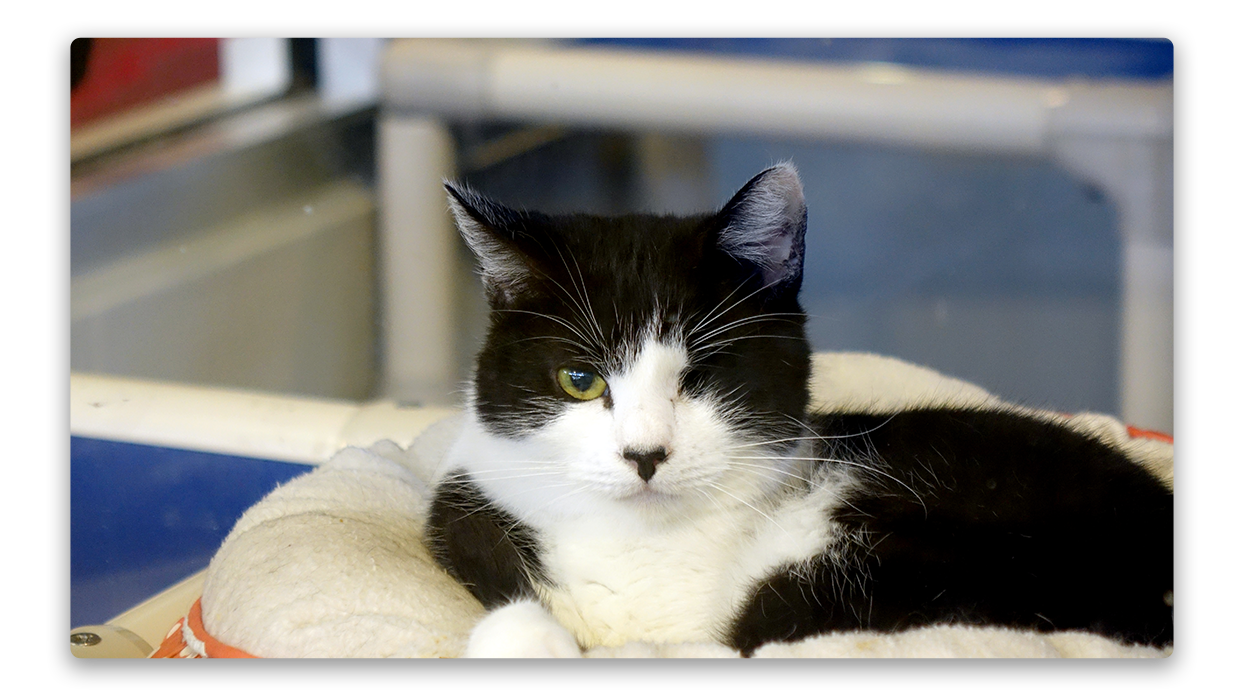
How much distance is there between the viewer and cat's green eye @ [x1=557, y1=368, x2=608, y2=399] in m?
0.88

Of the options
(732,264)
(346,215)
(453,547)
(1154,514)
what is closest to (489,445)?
(453,547)

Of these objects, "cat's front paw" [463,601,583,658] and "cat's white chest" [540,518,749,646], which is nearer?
"cat's front paw" [463,601,583,658]

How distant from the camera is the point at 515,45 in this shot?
1.82 metres

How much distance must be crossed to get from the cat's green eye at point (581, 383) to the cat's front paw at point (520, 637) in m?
0.19

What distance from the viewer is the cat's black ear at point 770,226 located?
0.88 meters

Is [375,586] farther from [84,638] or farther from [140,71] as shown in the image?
[140,71]

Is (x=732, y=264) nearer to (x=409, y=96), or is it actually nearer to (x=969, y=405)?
(x=969, y=405)

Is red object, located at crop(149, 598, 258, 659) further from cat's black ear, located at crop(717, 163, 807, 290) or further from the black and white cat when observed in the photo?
cat's black ear, located at crop(717, 163, 807, 290)

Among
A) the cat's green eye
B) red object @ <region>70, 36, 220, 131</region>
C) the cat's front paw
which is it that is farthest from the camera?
red object @ <region>70, 36, 220, 131</region>

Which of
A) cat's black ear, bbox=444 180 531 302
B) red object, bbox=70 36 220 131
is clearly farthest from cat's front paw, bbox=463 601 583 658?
red object, bbox=70 36 220 131

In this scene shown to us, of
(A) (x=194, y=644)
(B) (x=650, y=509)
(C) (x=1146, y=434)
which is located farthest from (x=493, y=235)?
(C) (x=1146, y=434)

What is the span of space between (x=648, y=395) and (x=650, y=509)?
11 cm

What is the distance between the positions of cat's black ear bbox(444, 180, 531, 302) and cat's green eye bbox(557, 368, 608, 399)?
111 millimetres

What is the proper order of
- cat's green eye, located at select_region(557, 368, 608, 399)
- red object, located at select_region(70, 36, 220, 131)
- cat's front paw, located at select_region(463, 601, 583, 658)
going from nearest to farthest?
cat's front paw, located at select_region(463, 601, 583, 658), cat's green eye, located at select_region(557, 368, 608, 399), red object, located at select_region(70, 36, 220, 131)
